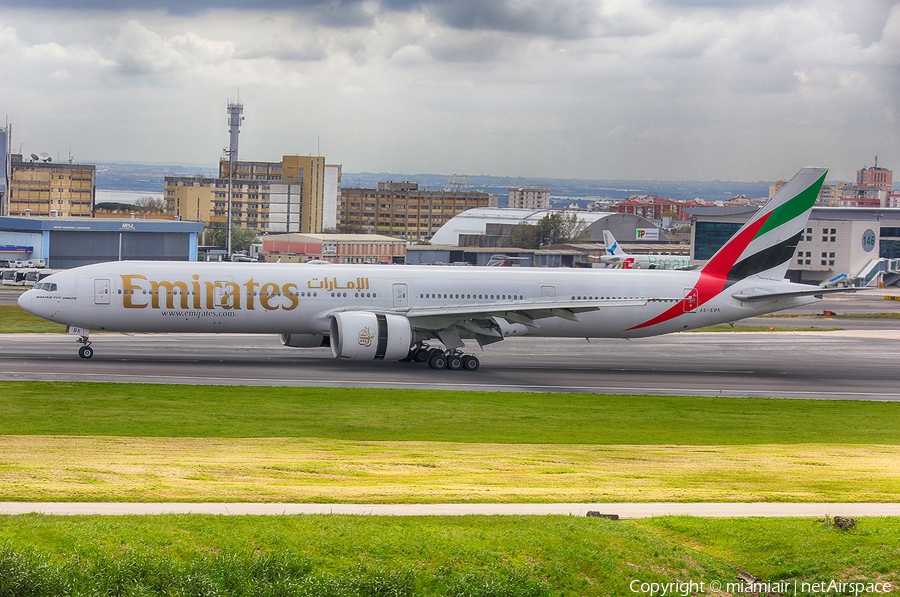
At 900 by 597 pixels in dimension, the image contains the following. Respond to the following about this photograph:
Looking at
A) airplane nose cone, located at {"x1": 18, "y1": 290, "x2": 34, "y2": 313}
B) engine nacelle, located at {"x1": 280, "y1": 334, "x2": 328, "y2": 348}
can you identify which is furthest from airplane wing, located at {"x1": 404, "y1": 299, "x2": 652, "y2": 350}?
airplane nose cone, located at {"x1": 18, "y1": 290, "x2": 34, "y2": 313}

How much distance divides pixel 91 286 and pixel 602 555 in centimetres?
3261

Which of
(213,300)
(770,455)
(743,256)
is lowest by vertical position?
(770,455)

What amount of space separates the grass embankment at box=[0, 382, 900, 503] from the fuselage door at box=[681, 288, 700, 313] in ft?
32.4

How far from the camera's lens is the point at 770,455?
2344 cm

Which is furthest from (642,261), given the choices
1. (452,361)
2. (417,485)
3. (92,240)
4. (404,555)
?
(404,555)

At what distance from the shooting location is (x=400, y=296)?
4216 centimetres

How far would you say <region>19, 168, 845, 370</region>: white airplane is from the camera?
3978 cm

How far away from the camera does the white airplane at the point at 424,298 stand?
131 ft

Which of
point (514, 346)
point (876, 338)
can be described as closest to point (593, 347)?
point (514, 346)

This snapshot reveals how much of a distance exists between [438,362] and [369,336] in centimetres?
419

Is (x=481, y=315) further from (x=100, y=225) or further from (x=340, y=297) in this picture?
(x=100, y=225)

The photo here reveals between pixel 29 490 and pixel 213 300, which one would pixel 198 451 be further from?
pixel 213 300

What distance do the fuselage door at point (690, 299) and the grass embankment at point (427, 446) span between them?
32.4ft

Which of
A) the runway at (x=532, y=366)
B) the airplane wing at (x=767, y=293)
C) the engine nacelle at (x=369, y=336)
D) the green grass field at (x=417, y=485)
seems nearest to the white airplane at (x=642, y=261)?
the runway at (x=532, y=366)
